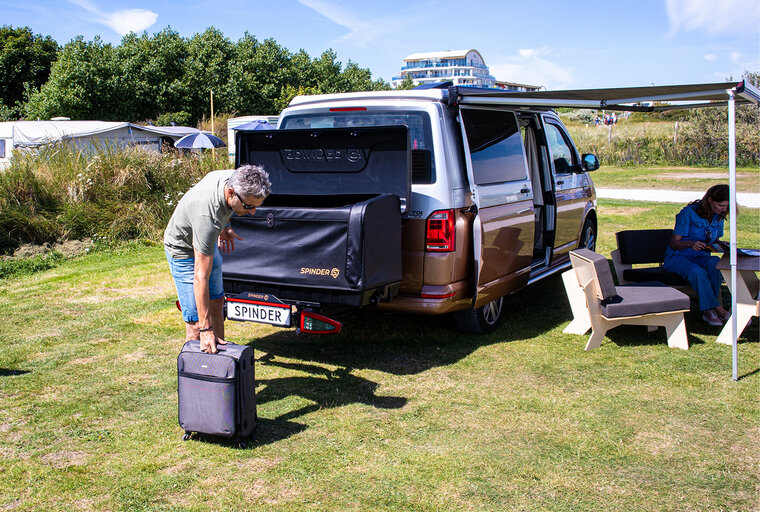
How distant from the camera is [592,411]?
447cm

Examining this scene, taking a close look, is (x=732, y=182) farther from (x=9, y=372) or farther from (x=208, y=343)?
(x=9, y=372)

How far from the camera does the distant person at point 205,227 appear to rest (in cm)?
390

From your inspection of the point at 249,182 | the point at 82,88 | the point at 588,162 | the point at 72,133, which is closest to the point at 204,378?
the point at 249,182

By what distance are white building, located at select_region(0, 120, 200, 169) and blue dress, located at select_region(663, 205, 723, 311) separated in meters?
9.82

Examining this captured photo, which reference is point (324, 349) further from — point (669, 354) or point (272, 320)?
point (669, 354)

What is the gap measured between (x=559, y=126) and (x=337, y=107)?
320 centimetres

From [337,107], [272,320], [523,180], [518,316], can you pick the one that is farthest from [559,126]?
[272,320]

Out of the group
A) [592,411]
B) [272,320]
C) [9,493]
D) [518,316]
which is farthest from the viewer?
[518,316]

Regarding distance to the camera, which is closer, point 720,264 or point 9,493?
point 9,493

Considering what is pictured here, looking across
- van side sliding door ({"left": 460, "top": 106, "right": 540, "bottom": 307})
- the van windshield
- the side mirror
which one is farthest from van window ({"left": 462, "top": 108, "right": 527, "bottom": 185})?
the side mirror

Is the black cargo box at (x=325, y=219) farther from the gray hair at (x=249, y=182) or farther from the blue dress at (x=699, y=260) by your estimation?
the blue dress at (x=699, y=260)

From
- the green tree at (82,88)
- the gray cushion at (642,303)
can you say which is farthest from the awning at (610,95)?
the green tree at (82,88)

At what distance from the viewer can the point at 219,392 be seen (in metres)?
3.84

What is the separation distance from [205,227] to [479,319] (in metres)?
2.97
